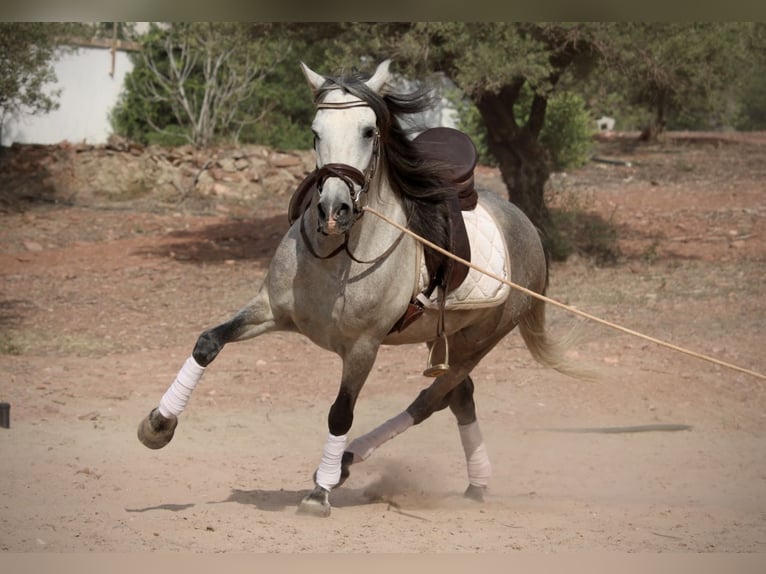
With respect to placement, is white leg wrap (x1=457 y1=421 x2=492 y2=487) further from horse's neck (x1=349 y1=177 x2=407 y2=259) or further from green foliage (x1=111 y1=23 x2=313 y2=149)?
green foliage (x1=111 y1=23 x2=313 y2=149)

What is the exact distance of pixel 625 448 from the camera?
775 centimetres

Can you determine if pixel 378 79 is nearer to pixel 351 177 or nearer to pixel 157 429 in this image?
pixel 351 177

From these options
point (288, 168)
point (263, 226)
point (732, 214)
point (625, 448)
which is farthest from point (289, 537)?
point (288, 168)

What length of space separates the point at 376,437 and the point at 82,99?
65.6ft

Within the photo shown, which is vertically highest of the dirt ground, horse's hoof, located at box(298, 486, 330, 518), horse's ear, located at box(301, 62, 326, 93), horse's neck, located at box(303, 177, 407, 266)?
horse's ear, located at box(301, 62, 326, 93)

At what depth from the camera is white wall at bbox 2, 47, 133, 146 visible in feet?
76.7

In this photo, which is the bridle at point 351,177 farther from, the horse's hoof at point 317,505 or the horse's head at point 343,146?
the horse's hoof at point 317,505

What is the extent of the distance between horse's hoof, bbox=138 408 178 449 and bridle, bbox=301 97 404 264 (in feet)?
3.66

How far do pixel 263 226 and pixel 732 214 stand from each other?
8.01 metres

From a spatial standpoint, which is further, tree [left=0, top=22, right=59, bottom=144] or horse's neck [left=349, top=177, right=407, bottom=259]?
tree [left=0, top=22, right=59, bottom=144]

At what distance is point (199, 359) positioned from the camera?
5.25 m

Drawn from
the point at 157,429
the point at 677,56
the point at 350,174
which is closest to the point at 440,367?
the point at 350,174

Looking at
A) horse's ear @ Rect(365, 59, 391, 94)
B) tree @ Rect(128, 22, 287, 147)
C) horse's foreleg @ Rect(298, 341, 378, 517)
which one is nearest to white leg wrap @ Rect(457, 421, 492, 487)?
horse's foreleg @ Rect(298, 341, 378, 517)

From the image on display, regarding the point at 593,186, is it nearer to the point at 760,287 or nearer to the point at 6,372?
the point at 760,287
